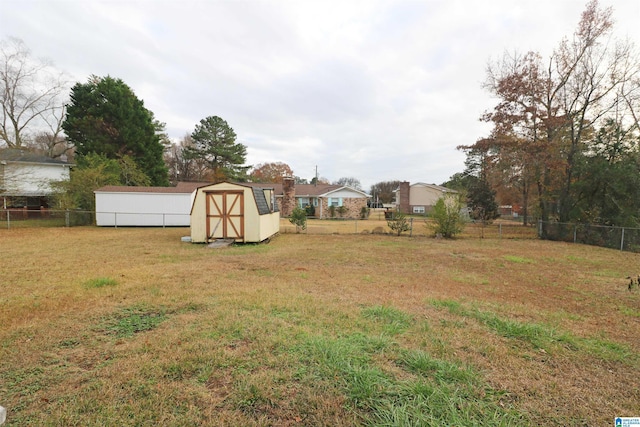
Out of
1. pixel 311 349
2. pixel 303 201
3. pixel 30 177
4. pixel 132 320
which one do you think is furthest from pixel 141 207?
pixel 311 349

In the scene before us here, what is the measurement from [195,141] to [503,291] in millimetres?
40520

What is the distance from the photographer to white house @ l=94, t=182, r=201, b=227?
59.2ft

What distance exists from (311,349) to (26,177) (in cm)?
2480

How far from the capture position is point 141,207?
1847 cm

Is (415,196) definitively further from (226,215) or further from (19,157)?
(19,157)

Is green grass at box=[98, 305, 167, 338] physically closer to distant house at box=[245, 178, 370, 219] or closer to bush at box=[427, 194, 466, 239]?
bush at box=[427, 194, 466, 239]

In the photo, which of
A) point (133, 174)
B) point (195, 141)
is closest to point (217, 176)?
point (195, 141)

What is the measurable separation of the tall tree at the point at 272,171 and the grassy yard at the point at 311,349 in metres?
43.0

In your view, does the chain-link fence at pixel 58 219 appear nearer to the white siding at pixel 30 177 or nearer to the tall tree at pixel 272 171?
the white siding at pixel 30 177

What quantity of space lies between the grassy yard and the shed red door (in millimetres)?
5062

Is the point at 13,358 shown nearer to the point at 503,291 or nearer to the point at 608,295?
the point at 503,291

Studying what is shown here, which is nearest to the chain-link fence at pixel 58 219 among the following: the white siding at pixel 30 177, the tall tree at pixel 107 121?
the white siding at pixel 30 177

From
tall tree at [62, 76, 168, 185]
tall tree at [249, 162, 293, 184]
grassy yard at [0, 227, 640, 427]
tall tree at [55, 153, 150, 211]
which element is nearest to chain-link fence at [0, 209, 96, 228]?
tall tree at [55, 153, 150, 211]

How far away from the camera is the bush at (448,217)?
47.4 feet
